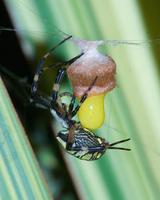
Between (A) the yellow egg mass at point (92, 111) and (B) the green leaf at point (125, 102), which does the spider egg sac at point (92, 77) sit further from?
(B) the green leaf at point (125, 102)

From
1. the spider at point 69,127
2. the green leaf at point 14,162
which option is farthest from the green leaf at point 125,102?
the green leaf at point 14,162

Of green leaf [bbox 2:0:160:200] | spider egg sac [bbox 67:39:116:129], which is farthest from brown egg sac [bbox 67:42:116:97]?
green leaf [bbox 2:0:160:200]

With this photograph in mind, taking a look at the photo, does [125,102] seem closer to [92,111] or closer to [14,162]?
[92,111]

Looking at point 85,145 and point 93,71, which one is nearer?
point 93,71

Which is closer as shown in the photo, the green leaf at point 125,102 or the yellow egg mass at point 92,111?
the yellow egg mass at point 92,111

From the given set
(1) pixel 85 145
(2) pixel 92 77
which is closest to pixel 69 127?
(1) pixel 85 145

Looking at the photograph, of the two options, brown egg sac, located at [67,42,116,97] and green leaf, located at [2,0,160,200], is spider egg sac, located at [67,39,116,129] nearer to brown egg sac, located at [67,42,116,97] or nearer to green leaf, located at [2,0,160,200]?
brown egg sac, located at [67,42,116,97]
